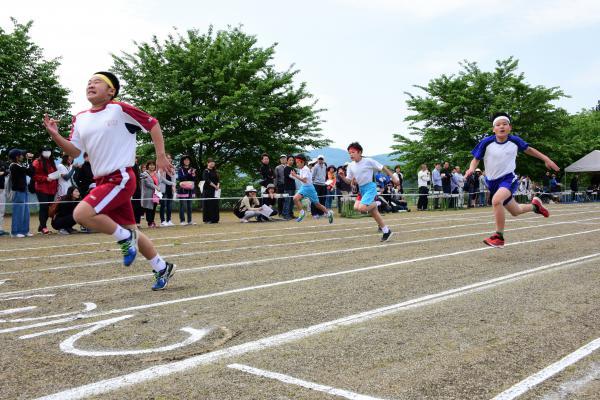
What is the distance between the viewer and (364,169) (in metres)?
12.1

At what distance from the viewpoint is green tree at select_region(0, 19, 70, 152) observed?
28.4 meters

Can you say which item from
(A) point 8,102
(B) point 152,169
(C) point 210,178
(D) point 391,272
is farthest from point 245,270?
(A) point 8,102

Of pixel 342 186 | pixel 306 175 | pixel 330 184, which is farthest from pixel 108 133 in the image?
pixel 330 184

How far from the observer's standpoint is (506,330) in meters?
4.09

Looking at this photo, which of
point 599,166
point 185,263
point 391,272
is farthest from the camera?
point 599,166

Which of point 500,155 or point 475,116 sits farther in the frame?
point 475,116

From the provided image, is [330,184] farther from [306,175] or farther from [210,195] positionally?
[210,195]

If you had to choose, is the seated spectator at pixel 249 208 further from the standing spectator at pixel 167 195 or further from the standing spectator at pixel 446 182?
the standing spectator at pixel 446 182

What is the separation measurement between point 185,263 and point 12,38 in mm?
27572

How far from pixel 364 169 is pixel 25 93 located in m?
24.6

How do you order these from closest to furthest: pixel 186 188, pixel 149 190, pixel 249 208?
1. pixel 149 190
2. pixel 186 188
3. pixel 249 208

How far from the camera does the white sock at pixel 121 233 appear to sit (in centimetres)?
565

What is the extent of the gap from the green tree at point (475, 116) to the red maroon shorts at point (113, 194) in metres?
36.9

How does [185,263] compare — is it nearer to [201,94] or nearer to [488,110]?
[201,94]
